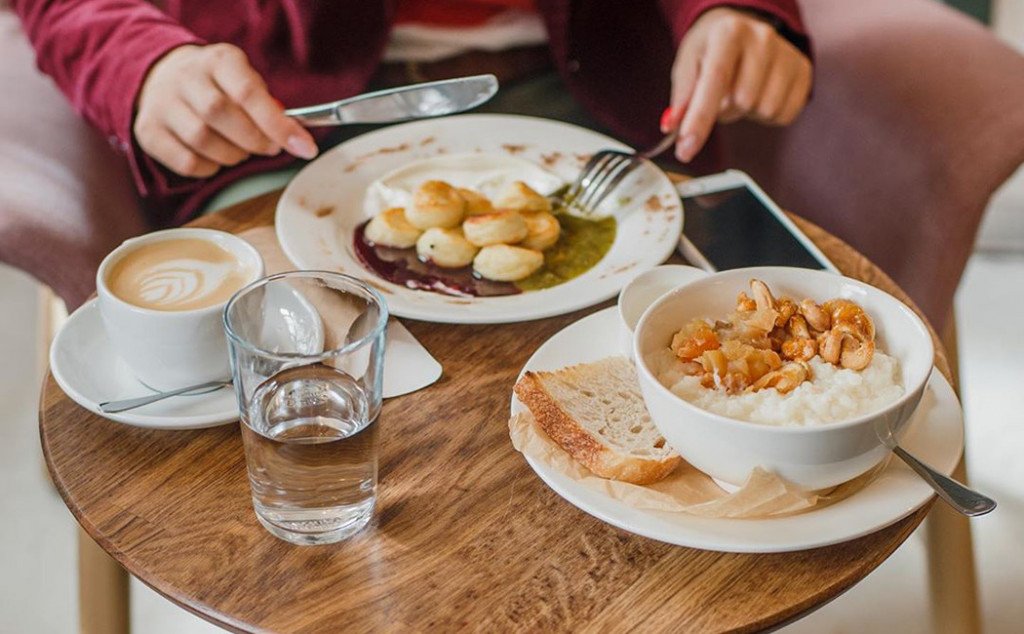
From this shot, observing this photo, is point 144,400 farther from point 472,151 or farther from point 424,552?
point 472,151

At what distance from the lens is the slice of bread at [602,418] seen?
0.74 m

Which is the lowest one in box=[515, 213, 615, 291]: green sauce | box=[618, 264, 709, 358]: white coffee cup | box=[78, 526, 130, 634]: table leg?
box=[78, 526, 130, 634]: table leg

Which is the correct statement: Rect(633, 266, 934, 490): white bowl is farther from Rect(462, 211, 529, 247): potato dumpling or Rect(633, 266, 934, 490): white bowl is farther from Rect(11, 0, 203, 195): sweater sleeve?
Rect(11, 0, 203, 195): sweater sleeve

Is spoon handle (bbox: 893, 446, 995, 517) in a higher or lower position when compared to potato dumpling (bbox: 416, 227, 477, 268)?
higher

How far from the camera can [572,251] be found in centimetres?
108

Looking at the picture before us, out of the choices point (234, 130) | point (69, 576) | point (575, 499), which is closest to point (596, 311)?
point (575, 499)

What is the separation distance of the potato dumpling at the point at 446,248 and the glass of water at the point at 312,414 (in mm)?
273

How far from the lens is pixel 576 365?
33.2 inches

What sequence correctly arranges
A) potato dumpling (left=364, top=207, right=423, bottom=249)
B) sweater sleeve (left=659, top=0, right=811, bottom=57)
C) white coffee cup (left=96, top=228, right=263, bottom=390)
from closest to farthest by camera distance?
white coffee cup (left=96, top=228, right=263, bottom=390), potato dumpling (left=364, top=207, right=423, bottom=249), sweater sleeve (left=659, top=0, right=811, bottom=57)

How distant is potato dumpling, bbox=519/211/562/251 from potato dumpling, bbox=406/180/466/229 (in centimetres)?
7

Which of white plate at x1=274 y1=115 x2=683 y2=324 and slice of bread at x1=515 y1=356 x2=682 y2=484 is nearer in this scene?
slice of bread at x1=515 y1=356 x2=682 y2=484

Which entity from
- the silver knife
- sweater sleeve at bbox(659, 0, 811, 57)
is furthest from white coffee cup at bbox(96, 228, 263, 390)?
sweater sleeve at bbox(659, 0, 811, 57)

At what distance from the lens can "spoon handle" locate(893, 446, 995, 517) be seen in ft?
2.28

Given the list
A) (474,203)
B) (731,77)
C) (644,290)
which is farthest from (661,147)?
(644,290)
